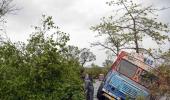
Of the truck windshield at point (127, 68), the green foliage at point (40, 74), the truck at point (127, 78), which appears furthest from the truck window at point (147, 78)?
the green foliage at point (40, 74)

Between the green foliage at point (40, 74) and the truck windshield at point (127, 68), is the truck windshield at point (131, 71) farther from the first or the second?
the green foliage at point (40, 74)

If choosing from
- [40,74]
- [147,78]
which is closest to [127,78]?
[147,78]

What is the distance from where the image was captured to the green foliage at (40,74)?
13.5 meters

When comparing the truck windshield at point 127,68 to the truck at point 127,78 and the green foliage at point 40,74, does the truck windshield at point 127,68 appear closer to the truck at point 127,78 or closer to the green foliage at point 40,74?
the truck at point 127,78

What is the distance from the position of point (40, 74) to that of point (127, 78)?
1001cm

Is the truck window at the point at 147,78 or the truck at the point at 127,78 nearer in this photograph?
the truck window at the point at 147,78

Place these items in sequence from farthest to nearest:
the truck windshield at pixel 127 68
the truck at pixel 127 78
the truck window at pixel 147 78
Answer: the truck windshield at pixel 127 68 → the truck at pixel 127 78 → the truck window at pixel 147 78

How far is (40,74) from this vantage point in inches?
528

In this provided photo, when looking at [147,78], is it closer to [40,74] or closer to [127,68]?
[127,68]

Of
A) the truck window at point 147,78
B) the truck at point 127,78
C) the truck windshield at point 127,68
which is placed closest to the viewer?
the truck window at point 147,78

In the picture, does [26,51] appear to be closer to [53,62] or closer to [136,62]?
[53,62]

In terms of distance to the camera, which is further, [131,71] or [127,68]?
[127,68]

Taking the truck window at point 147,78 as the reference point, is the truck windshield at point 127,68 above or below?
above

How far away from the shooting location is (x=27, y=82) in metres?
13.5
